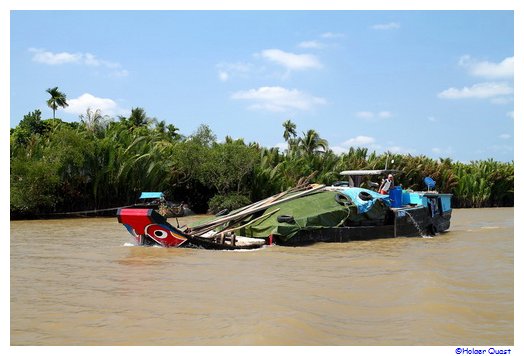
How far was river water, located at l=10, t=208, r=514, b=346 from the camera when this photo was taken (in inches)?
201

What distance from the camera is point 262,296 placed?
6.73 meters

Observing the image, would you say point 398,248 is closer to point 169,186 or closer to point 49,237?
point 49,237

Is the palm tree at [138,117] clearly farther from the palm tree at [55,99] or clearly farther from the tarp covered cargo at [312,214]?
Answer: the tarp covered cargo at [312,214]

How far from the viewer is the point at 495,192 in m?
37.1

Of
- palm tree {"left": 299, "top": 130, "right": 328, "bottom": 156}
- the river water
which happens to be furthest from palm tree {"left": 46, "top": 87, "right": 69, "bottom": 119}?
the river water

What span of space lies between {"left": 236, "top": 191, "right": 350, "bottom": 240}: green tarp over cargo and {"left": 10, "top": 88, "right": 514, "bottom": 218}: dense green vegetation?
7.89 meters

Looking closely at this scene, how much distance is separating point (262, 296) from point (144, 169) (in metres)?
18.7

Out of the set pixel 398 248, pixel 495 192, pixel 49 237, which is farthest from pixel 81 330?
pixel 495 192

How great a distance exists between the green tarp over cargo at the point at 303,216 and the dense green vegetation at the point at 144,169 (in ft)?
25.9

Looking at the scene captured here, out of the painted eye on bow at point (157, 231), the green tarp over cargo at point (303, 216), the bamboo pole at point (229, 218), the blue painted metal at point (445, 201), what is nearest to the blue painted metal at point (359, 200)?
the green tarp over cargo at point (303, 216)

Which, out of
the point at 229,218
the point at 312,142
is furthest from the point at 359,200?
the point at 312,142

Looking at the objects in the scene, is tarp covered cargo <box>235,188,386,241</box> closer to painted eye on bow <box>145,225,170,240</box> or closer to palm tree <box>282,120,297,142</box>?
painted eye on bow <box>145,225,170,240</box>

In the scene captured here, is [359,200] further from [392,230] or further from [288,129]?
[288,129]

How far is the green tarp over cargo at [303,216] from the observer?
11.4 metres
